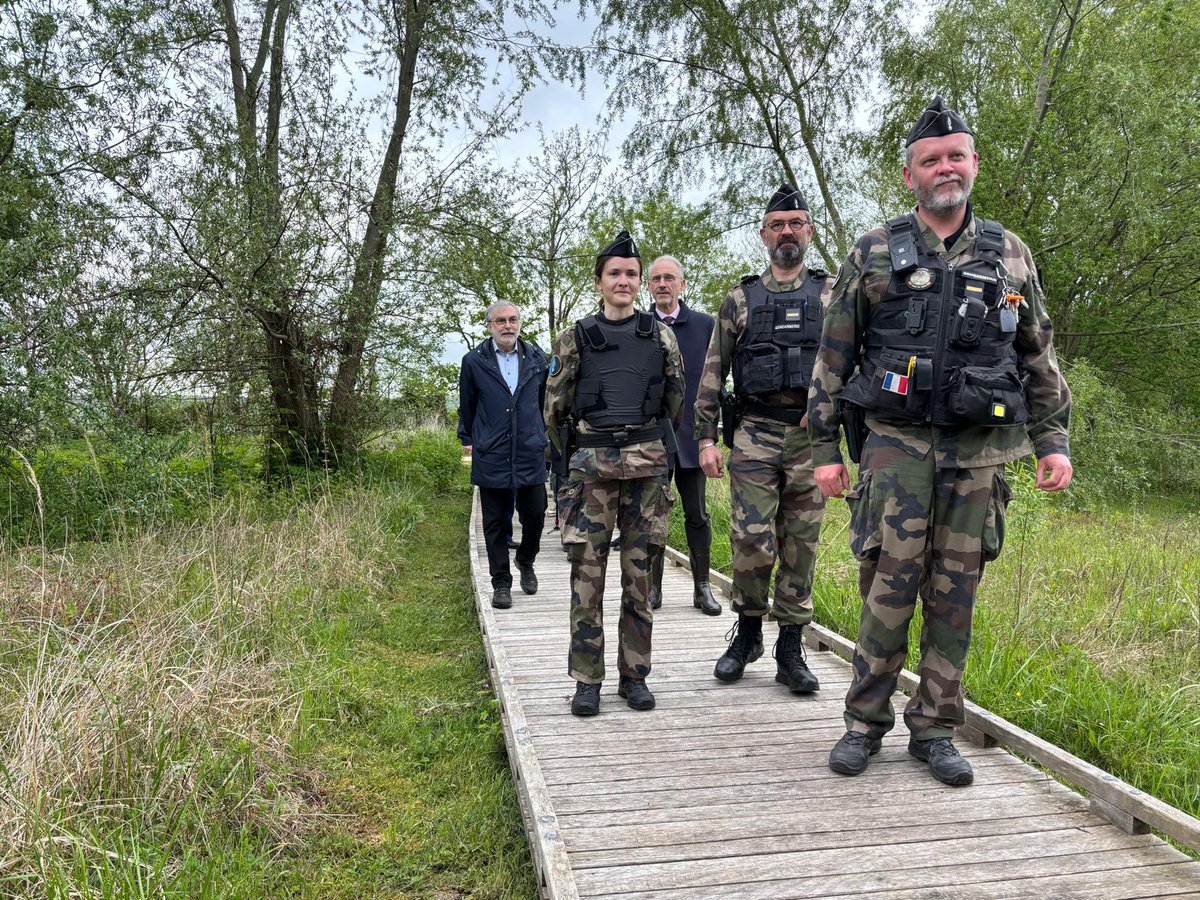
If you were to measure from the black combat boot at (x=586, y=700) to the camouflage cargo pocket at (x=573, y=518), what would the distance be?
0.66 m

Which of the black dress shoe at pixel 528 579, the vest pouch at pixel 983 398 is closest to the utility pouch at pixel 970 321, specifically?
the vest pouch at pixel 983 398

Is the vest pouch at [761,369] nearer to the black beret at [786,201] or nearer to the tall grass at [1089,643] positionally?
the black beret at [786,201]

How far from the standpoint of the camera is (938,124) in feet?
9.95

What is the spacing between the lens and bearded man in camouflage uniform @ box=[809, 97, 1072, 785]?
9.78ft

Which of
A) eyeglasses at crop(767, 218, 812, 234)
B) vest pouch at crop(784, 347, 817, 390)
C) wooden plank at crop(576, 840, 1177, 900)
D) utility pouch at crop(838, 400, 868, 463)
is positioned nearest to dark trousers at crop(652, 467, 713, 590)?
vest pouch at crop(784, 347, 817, 390)

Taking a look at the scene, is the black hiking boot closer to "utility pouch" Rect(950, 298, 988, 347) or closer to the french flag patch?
the french flag patch

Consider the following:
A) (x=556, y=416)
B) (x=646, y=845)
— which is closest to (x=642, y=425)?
(x=556, y=416)

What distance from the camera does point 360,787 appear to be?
371 centimetres

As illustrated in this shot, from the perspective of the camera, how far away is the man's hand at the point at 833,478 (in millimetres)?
3211

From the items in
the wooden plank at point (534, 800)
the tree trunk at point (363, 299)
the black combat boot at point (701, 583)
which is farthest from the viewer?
the tree trunk at point (363, 299)

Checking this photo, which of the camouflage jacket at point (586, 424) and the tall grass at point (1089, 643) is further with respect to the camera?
the camouflage jacket at point (586, 424)

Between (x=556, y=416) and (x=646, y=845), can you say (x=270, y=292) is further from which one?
(x=646, y=845)

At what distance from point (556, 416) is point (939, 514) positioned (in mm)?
1838

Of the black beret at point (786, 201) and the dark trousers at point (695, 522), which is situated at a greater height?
the black beret at point (786, 201)
